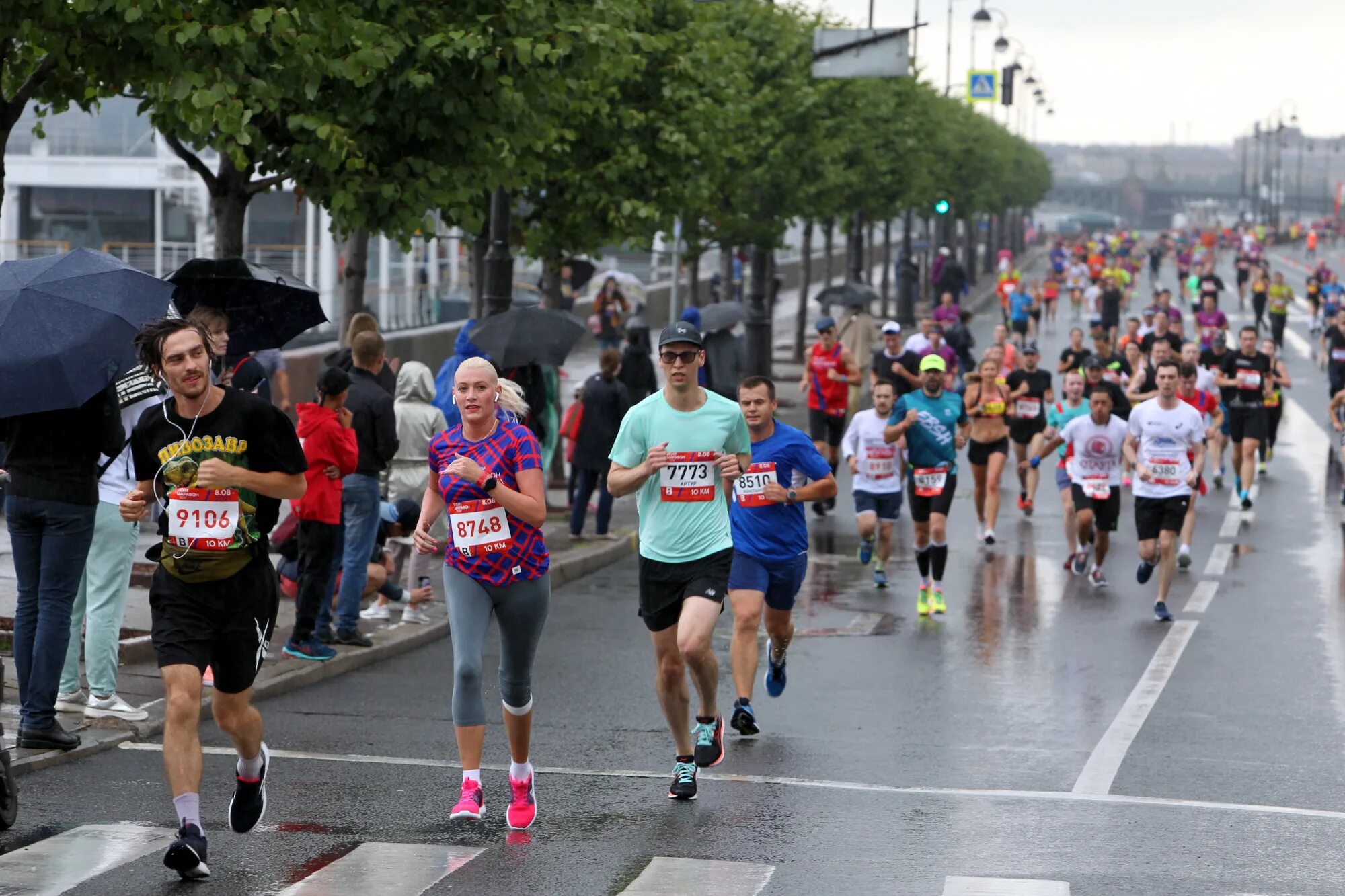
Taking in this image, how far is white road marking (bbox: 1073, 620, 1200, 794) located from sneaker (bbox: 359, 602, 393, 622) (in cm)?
456

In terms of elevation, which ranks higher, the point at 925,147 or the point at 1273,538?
the point at 925,147

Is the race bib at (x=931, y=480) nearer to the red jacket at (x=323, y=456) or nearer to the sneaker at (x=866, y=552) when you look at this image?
the sneaker at (x=866, y=552)

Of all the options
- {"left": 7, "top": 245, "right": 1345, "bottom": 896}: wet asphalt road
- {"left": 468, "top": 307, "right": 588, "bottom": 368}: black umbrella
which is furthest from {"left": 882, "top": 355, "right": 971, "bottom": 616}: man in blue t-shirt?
{"left": 468, "top": 307, "right": 588, "bottom": 368}: black umbrella

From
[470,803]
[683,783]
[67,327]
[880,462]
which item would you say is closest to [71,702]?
[67,327]

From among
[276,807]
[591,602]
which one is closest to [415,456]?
[591,602]

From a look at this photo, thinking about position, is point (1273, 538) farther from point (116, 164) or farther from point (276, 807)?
point (116, 164)

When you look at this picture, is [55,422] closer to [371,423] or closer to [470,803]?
[470,803]

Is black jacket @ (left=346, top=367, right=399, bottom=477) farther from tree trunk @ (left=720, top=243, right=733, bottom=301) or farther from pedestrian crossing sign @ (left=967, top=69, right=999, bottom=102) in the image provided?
pedestrian crossing sign @ (left=967, top=69, right=999, bottom=102)

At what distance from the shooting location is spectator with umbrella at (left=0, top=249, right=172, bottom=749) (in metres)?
8.35

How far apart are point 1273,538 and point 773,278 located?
1942 cm

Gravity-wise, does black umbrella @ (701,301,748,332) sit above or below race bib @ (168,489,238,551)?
above

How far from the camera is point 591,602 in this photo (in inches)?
589

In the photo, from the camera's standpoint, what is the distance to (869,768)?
9406 millimetres

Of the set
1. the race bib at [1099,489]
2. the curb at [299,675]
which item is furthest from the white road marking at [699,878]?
the race bib at [1099,489]
